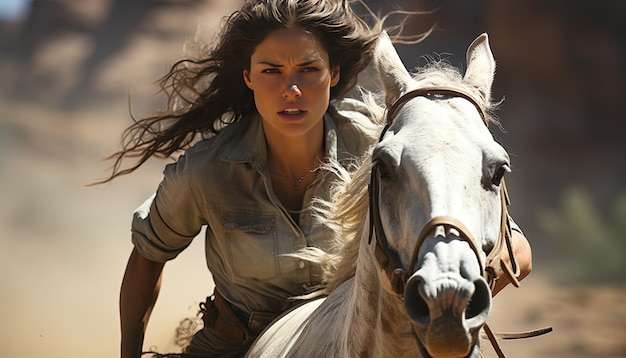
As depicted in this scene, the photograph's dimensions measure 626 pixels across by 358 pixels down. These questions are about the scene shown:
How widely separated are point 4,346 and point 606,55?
17.4ft

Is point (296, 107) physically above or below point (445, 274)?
above

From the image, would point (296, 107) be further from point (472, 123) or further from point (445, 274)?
point (445, 274)

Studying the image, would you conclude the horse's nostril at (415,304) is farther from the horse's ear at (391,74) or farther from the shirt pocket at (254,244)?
the shirt pocket at (254,244)

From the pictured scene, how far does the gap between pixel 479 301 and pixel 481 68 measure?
0.72 metres

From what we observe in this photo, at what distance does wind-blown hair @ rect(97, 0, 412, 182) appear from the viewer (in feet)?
9.52

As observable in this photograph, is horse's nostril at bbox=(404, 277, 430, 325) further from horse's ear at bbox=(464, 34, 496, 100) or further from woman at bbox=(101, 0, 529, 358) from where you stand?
woman at bbox=(101, 0, 529, 358)

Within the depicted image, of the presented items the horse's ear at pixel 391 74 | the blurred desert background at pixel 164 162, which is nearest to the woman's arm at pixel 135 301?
the horse's ear at pixel 391 74

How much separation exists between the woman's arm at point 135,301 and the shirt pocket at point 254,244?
16.0 inches

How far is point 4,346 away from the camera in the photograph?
6.08 meters

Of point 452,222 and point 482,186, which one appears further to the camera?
point 482,186

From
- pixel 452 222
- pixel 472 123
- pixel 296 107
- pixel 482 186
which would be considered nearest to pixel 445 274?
pixel 452 222

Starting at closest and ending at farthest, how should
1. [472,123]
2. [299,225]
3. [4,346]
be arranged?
[472,123] < [299,225] < [4,346]

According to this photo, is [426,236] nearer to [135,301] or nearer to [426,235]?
[426,235]

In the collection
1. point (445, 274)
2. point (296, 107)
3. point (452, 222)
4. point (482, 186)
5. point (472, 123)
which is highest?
point (296, 107)
